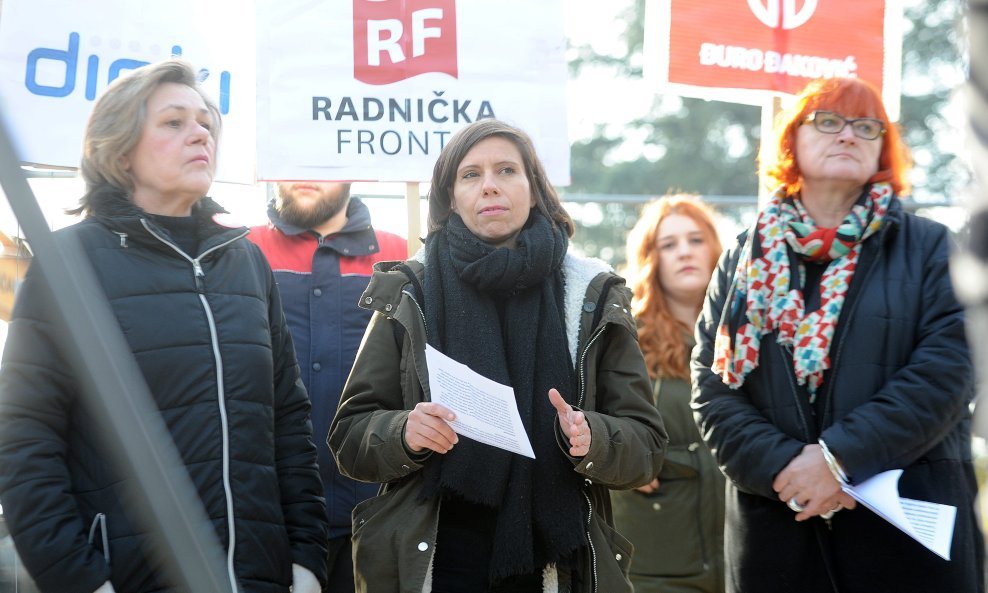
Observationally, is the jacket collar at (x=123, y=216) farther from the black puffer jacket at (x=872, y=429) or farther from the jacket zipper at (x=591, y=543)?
the black puffer jacket at (x=872, y=429)

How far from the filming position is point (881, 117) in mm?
3406

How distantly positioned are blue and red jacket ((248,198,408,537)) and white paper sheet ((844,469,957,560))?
158 centimetres

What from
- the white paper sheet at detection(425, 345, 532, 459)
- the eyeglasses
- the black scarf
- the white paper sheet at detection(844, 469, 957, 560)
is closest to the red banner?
the eyeglasses

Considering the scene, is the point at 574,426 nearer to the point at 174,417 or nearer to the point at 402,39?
the point at 174,417

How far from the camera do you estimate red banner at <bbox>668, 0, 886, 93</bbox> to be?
4781 mm

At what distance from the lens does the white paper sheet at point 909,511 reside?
9.25ft

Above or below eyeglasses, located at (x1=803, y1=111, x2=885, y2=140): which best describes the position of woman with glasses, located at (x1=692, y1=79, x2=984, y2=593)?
below

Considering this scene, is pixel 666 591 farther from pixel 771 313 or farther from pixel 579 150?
pixel 579 150

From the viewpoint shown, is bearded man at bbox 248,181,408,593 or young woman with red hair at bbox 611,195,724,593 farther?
young woman with red hair at bbox 611,195,724,593

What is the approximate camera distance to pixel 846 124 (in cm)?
339

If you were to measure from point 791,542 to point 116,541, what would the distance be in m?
1.72

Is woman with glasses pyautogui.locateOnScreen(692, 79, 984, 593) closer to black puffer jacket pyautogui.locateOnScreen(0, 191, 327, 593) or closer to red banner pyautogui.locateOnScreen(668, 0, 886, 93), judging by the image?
black puffer jacket pyautogui.locateOnScreen(0, 191, 327, 593)

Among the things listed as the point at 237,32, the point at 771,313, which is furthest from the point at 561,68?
the point at 771,313

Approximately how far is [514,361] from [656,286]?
1.75 m
